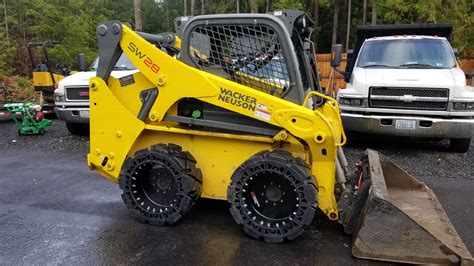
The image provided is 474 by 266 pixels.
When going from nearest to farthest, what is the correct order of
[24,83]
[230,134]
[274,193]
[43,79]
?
[274,193] → [230,134] → [43,79] → [24,83]

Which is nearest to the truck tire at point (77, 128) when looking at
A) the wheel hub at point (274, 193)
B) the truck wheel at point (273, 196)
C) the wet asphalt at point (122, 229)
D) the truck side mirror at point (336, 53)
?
the wet asphalt at point (122, 229)

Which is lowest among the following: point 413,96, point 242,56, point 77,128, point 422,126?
point 77,128

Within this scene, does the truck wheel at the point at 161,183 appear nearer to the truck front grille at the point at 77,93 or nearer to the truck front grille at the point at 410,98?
the truck front grille at the point at 410,98

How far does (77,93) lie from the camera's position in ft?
29.1

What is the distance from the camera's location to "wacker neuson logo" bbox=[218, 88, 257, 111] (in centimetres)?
370

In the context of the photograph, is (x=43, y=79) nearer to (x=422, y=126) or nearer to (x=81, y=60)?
(x=81, y=60)

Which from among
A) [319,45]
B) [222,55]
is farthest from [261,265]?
[319,45]

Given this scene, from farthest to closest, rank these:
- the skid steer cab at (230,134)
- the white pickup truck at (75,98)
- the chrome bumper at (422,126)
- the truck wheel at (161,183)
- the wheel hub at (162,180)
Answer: the white pickup truck at (75,98)
the chrome bumper at (422,126)
the wheel hub at (162,180)
the truck wheel at (161,183)
the skid steer cab at (230,134)

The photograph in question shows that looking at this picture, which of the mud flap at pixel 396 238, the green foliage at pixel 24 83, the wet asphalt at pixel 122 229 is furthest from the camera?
the green foliage at pixel 24 83

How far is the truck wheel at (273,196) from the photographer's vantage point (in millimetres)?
3510

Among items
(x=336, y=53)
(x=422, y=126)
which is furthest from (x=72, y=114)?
(x=422, y=126)

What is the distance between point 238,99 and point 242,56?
0.47 m

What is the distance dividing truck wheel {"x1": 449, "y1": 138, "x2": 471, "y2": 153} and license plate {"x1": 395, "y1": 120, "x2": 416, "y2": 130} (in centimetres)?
109

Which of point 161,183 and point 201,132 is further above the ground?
point 201,132
